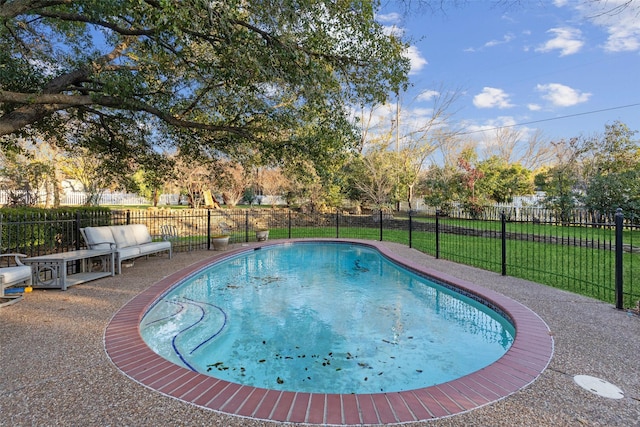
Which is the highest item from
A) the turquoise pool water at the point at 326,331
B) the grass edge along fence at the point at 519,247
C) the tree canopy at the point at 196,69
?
the tree canopy at the point at 196,69

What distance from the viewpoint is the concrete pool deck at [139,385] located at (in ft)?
7.40

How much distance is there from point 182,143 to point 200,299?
15.0ft

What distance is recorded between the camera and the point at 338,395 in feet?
8.48

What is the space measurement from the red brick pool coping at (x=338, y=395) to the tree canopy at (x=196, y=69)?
3.83 meters

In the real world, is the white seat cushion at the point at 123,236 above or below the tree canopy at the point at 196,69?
below

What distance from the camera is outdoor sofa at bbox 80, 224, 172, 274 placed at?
23.4ft

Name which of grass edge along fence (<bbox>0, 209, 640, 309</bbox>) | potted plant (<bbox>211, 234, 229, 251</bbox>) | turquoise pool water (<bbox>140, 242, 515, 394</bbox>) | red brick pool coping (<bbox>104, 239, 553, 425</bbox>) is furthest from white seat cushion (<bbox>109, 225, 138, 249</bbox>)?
red brick pool coping (<bbox>104, 239, 553, 425</bbox>)

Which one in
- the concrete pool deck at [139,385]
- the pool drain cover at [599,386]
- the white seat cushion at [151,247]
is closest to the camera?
the concrete pool deck at [139,385]

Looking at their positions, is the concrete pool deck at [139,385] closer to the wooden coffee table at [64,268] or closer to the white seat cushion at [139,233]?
the wooden coffee table at [64,268]

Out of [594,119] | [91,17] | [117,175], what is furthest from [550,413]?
[594,119]

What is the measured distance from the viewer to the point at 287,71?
5852 millimetres

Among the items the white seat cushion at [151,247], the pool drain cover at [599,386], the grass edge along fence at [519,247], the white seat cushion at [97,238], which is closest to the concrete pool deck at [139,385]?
the pool drain cover at [599,386]

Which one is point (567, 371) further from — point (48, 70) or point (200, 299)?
point (48, 70)

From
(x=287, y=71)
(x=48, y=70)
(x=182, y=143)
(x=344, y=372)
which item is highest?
(x=48, y=70)
